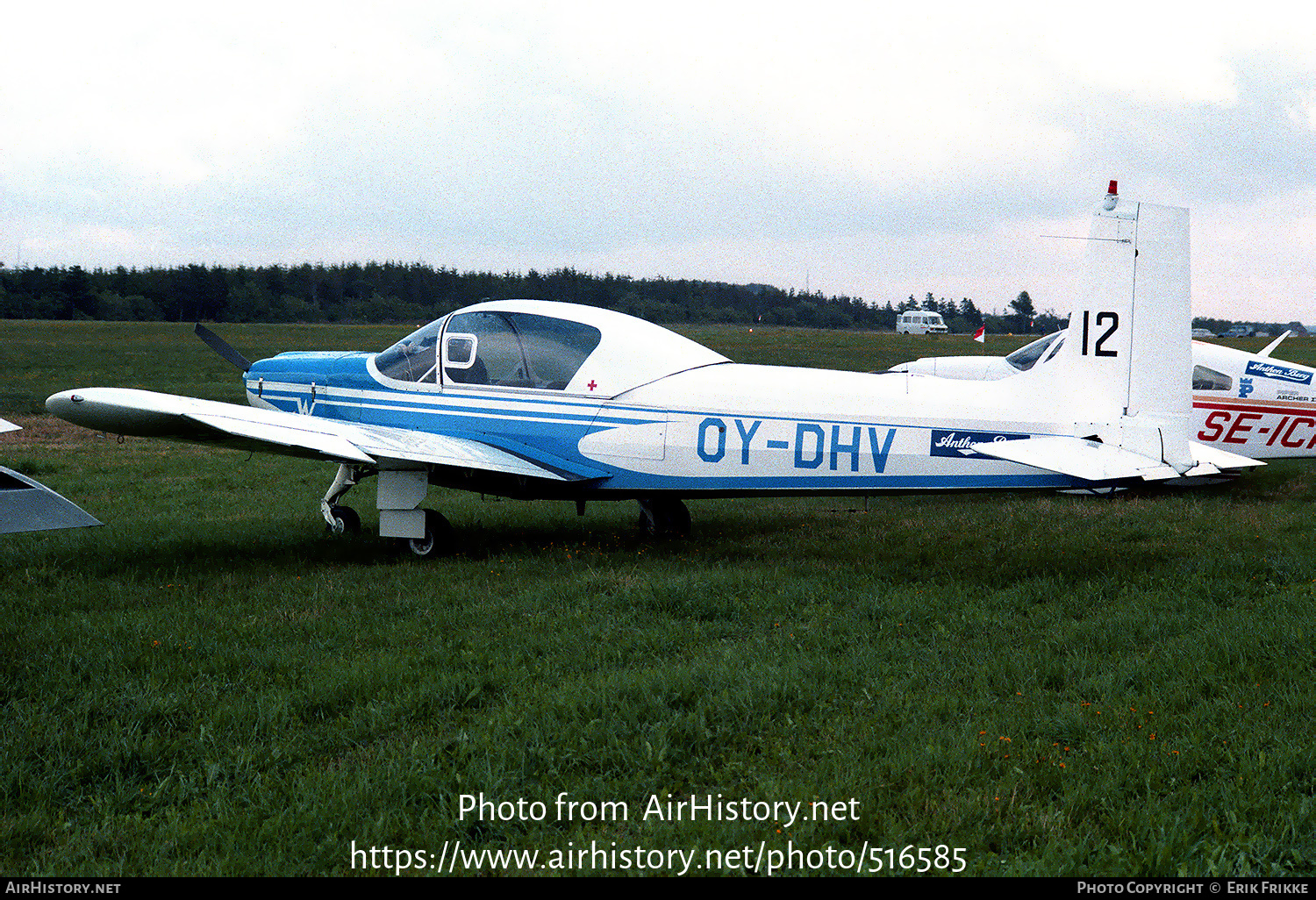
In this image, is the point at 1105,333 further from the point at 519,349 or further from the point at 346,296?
the point at 346,296

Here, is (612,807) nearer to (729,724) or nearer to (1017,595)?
(729,724)

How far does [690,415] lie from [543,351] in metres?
1.55

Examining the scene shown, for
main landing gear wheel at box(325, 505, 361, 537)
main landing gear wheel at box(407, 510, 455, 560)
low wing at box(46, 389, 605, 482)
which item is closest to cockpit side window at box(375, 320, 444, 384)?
low wing at box(46, 389, 605, 482)

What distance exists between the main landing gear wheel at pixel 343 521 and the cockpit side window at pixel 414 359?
156cm

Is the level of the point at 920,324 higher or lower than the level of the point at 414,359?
higher

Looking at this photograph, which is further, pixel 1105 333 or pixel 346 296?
pixel 346 296

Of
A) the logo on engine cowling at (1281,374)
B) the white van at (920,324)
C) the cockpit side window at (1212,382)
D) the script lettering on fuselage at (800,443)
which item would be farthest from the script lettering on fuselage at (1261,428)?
the white van at (920,324)

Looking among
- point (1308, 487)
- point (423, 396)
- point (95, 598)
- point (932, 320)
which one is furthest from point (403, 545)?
point (932, 320)

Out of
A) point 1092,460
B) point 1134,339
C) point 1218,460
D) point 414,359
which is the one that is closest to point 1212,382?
point 1218,460

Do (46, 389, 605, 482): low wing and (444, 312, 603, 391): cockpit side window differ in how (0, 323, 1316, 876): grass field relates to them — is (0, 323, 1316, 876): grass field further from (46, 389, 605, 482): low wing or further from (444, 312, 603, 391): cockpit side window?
(444, 312, 603, 391): cockpit side window

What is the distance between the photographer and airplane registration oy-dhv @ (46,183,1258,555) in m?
7.18

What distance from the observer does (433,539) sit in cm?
855
